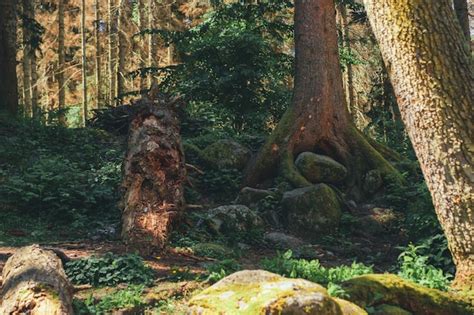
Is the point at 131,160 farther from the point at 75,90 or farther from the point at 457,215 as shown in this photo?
the point at 75,90

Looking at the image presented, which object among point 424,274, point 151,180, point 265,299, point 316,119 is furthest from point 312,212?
point 265,299

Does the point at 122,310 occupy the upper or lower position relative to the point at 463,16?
lower

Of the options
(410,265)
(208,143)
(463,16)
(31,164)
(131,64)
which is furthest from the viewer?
(131,64)

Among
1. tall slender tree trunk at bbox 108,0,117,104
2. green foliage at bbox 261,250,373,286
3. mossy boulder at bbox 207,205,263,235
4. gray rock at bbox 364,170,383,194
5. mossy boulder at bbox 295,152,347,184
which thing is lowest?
green foliage at bbox 261,250,373,286

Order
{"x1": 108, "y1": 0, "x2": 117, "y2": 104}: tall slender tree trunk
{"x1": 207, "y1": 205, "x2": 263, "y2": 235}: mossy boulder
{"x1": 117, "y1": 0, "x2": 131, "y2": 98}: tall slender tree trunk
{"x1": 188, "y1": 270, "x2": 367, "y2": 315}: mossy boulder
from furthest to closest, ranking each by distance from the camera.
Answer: {"x1": 108, "y1": 0, "x2": 117, "y2": 104}: tall slender tree trunk
{"x1": 117, "y1": 0, "x2": 131, "y2": 98}: tall slender tree trunk
{"x1": 207, "y1": 205, "x2": 263, "y2": 235}: mossy boulder
{"x1": 188, "y1": 270, "x2": 367, "y2": 315}: mossy boulder

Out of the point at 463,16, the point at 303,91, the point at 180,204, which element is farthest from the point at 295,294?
the point at 463,16

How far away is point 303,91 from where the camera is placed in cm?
1152

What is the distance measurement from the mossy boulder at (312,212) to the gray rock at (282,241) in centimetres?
42

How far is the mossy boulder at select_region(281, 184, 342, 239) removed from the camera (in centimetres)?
935

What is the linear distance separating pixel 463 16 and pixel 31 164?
39.9 feet

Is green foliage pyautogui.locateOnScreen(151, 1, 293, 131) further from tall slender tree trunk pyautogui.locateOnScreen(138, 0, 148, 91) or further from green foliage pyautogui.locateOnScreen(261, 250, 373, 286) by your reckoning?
green foliage pyautogui.locateOnScreen(261, 250, 373, 286)

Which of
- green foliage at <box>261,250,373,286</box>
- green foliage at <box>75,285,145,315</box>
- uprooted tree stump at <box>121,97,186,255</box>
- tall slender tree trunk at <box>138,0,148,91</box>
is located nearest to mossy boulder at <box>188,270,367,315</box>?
green foliage at <box>75,285,145,315</box>

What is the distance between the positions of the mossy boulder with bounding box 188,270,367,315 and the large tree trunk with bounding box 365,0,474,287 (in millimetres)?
1947

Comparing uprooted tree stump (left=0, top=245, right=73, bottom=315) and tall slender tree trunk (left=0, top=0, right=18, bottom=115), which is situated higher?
tall slender tree trunk (left=0, top=0, right=18, bottom=115)
